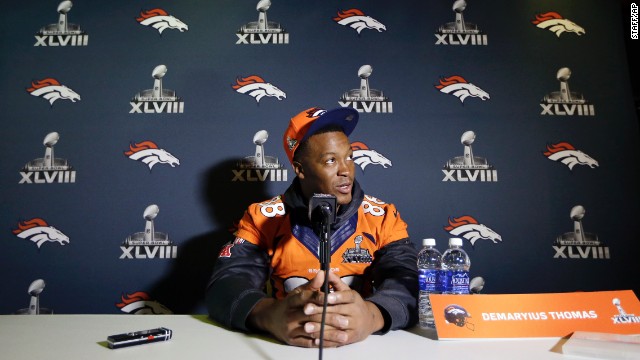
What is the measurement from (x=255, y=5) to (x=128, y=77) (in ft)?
2.14

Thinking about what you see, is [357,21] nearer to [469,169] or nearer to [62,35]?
[469,169]

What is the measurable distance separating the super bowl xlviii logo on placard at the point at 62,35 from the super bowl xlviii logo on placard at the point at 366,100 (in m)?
1.20

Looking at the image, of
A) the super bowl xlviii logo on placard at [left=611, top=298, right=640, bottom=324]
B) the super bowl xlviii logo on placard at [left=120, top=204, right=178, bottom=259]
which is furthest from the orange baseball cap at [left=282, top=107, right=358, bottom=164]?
the super bowl xlviii logo on placard at [left=611, top=298, right=640, bottom=324]

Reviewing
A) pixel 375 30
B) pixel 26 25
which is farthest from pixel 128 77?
pixel 375 30

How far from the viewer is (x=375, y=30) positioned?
184cm

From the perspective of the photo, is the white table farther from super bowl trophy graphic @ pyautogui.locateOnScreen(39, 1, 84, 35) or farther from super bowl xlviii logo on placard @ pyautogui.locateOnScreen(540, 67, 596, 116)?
super bowl trophy graphic @ pyautogui.locateOnScreen(39, 1, 84, 35)

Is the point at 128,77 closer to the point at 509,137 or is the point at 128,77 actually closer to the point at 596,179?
the point at 509,137

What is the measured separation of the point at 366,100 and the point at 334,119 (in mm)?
524

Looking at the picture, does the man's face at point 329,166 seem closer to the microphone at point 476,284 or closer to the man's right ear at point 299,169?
the man's right ear at point 299,169

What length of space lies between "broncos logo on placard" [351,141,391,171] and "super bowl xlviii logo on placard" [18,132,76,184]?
3.95ft

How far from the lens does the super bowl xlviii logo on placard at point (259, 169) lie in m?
1.73

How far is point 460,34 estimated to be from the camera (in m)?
1.84

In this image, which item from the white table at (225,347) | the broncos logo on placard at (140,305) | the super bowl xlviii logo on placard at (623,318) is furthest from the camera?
the broncos logo on placard at (140,305)

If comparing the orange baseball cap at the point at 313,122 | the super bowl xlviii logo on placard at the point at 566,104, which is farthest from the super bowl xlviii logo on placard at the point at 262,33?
the super bowl xlviii logo on placard at the point at 566,104
